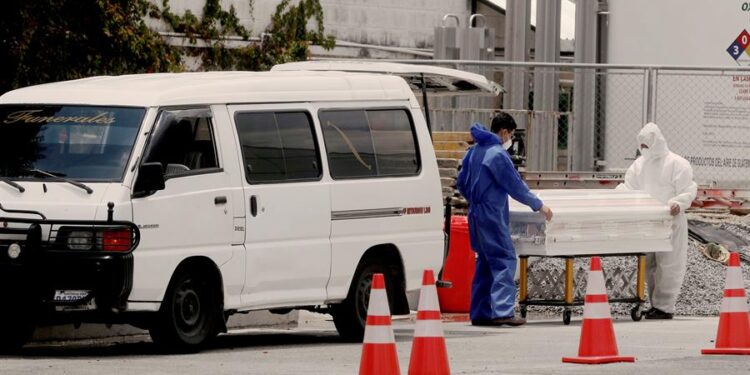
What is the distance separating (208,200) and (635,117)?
11.0 metres

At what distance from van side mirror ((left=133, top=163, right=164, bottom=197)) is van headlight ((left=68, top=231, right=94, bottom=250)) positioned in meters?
0.43

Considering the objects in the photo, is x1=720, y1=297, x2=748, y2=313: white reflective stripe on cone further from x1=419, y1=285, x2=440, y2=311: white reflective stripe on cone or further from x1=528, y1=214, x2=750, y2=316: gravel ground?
x1=528, y1=214, x2=750, y2=316: gravel ground

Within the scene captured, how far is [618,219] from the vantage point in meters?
16.1

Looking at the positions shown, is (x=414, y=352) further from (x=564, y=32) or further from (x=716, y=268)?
(x=564, y=32)

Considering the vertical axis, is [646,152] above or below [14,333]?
above

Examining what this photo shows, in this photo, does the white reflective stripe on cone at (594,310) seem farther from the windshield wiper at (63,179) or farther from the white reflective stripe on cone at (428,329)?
the windshield wiper at (63,179)

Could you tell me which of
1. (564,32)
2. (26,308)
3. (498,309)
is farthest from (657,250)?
(564,32)

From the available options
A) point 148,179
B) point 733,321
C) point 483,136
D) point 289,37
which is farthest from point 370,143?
point 289,37

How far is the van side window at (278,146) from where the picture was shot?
1301 centimetres

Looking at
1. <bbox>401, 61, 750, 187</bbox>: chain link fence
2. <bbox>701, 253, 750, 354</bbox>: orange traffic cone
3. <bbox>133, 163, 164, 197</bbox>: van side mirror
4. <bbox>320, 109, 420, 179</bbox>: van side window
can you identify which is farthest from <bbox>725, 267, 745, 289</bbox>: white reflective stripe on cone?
<bbox>401, 61, 750, 187</bbox>: chain link fence

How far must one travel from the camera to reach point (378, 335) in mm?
9664

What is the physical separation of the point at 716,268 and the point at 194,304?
28.2 ft

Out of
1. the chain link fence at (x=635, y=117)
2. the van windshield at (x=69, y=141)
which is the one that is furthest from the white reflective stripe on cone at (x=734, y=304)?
the chain link fence at (x=635, y=117)

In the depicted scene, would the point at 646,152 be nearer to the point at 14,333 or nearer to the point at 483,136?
the point at 483,136
